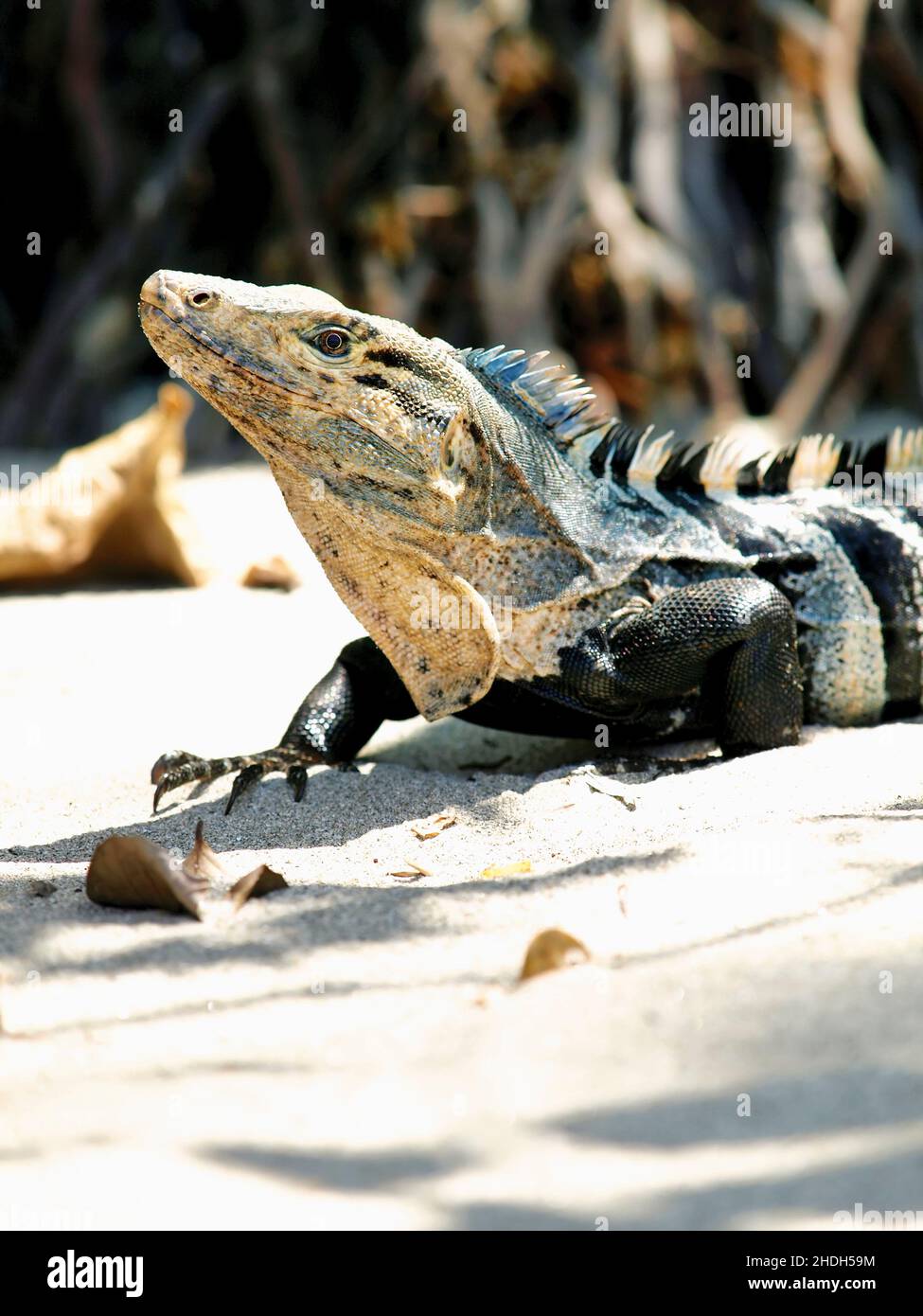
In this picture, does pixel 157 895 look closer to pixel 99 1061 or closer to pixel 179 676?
pixel 99 1061

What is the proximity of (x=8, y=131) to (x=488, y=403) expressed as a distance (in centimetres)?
861

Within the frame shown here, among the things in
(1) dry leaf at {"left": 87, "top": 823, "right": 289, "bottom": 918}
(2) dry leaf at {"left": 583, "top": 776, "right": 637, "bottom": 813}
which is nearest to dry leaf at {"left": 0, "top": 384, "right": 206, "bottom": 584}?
(2) dry leaf at {"left": 583, "top": 776, "right": 637, "bottom": 813}

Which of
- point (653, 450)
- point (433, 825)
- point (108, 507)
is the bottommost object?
point (433, 825)

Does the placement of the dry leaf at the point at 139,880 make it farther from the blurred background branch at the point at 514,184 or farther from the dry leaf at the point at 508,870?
the blurred background branch at the point at 514,184

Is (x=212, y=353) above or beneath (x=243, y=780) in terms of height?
above

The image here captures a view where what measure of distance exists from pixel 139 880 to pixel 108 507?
3961 millimetres

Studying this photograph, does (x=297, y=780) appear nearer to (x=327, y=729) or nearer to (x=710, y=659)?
(x=327, y=729)

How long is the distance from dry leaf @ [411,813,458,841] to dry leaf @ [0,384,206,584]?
121 inches

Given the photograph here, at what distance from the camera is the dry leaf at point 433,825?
13.2 feet

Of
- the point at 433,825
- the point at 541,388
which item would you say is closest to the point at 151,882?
the point at 433,825

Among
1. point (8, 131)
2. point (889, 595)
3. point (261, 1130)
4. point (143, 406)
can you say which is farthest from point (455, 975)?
point (8, 131)

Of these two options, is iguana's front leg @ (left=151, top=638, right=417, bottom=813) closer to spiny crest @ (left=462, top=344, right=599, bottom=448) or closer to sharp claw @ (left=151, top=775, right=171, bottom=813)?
sharp claw @ (left=151, top=775, right=171, bottom=813)

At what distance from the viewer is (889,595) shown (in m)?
5.01

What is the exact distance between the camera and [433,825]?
4082mm
